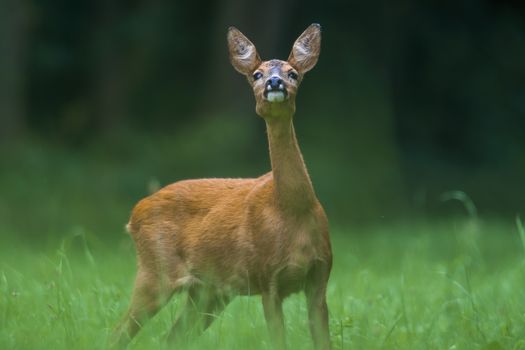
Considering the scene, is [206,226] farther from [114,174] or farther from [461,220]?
[114,174]

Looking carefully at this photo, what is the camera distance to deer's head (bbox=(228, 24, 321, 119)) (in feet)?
19.4

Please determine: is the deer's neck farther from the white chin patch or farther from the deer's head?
the white chin patch

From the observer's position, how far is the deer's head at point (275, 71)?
5918mm

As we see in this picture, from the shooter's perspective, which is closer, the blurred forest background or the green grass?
the green grass

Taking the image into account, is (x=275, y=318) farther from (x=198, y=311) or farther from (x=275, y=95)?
(x=275, y=95)

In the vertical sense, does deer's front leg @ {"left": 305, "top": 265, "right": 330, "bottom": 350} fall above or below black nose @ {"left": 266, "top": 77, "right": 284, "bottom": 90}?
below

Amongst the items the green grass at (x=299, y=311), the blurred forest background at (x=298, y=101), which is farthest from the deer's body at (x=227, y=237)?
the blurred forest background at (x=298, y=101)

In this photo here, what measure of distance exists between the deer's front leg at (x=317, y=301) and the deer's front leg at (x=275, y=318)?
0.15 m

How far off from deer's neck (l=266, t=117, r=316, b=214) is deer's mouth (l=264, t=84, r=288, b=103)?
7.6 inches

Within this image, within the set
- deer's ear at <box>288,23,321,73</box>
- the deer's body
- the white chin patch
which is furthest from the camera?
deer's ear at <box>288,23,321,73</box>

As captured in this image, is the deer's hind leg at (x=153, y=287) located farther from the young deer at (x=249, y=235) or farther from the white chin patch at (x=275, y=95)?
the white chin patch at (x=275, y=95)

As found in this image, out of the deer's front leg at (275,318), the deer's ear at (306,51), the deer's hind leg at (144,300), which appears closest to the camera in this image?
the deer's front leg at (275,318)

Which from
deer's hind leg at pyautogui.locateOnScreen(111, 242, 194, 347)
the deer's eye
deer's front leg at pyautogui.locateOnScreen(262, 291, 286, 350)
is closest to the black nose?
the deer's eye

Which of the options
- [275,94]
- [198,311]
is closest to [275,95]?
[275,94]
